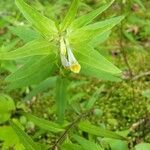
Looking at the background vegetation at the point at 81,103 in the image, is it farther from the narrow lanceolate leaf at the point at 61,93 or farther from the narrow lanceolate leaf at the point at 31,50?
the narrow lanceolate leaf at the point at 31,50

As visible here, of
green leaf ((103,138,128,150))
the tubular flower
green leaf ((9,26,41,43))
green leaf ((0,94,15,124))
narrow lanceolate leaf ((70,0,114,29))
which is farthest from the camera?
green leaf ((0,94,15,124))

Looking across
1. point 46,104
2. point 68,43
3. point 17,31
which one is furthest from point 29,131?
point 68,43

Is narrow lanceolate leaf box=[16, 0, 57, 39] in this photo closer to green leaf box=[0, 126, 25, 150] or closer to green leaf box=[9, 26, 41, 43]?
green leaf box=[9, 26, 41, 43]

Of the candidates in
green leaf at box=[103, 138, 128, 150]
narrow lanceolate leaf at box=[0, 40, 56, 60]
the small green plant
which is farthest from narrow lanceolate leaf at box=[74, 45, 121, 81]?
green leaf at box=[103, 138, 128, 150]

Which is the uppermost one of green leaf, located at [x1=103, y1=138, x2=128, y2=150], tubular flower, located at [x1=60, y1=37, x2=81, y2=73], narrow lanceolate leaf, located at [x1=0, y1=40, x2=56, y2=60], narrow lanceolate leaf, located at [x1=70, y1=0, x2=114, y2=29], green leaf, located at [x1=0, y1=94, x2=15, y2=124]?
narrow lanceolate leaf, located at [x1=70, y1=0, x2=114, y2=29]

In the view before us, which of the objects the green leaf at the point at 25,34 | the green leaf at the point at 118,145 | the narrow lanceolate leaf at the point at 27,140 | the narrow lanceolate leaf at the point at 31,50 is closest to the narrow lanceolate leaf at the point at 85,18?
the narrow lanceolate leaf at the point at 31,50

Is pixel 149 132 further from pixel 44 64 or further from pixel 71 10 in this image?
pixel 71 10

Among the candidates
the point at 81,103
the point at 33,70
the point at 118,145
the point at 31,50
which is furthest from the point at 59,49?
the point at 81,103

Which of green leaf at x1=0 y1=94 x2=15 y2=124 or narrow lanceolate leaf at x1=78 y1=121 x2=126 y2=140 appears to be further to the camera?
green leaf at x1=0 y1=94 x2=15 y2=124

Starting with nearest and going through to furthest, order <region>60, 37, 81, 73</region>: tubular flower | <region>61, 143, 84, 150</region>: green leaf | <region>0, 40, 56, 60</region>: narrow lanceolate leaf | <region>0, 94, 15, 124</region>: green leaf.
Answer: <region>60, 37, 81, 73</region>: tubular flower → <region>0, 40, 56, 60</region>: narrow lanceolate leaf → <region>61, 143, 84, 150</region>: green leaf → <region>0, 94, 15, 124</region>: green leaf
